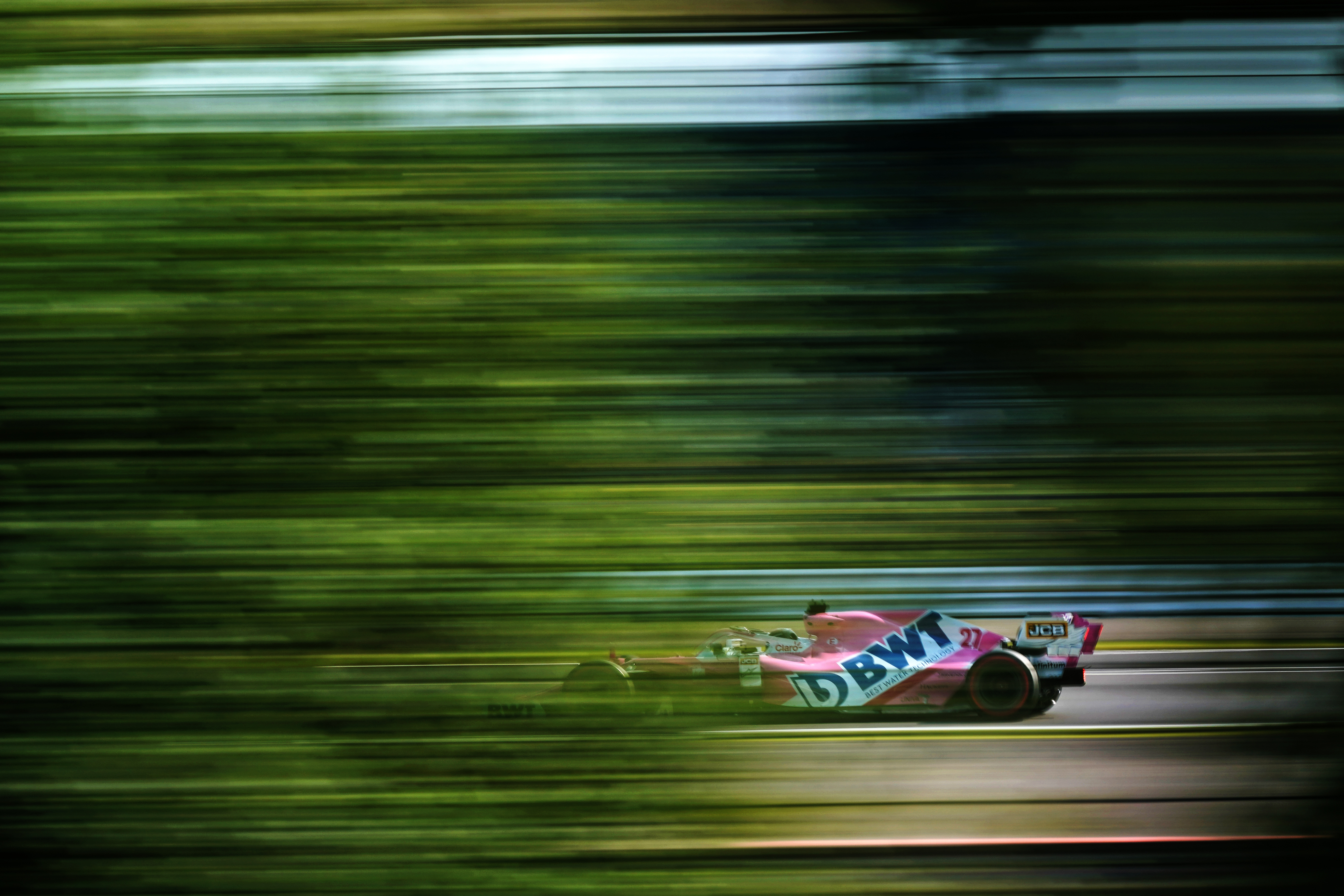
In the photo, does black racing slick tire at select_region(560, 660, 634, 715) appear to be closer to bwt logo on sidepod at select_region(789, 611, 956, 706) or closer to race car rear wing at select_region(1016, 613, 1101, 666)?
bwt logo on sidepod at select_region(789, 611, 956, 706)

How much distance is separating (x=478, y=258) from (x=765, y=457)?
20.8 inches

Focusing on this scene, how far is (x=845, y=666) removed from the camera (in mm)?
1396

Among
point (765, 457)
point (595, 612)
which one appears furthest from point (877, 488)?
point (595, 612)

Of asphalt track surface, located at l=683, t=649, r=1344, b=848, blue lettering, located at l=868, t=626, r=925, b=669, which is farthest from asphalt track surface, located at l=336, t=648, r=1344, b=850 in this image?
blue lettering, located at l=868, t=626, r=925, b=669

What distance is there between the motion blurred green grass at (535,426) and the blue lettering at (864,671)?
6.3 inches

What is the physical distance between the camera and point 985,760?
1.37m

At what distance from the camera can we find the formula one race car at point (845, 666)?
4.34ft

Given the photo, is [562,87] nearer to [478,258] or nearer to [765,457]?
[478,258]

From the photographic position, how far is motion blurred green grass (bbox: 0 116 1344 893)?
131cm

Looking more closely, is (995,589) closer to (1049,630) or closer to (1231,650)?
(1049,630)

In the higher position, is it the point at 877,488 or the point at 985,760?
the point at 877,488

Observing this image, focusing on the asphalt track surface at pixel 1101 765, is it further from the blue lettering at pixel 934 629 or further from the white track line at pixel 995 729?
the blue lettering at pixel 934 629

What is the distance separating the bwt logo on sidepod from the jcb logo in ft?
0.40

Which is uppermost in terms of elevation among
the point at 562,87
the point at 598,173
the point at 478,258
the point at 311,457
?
the point at 562,87
